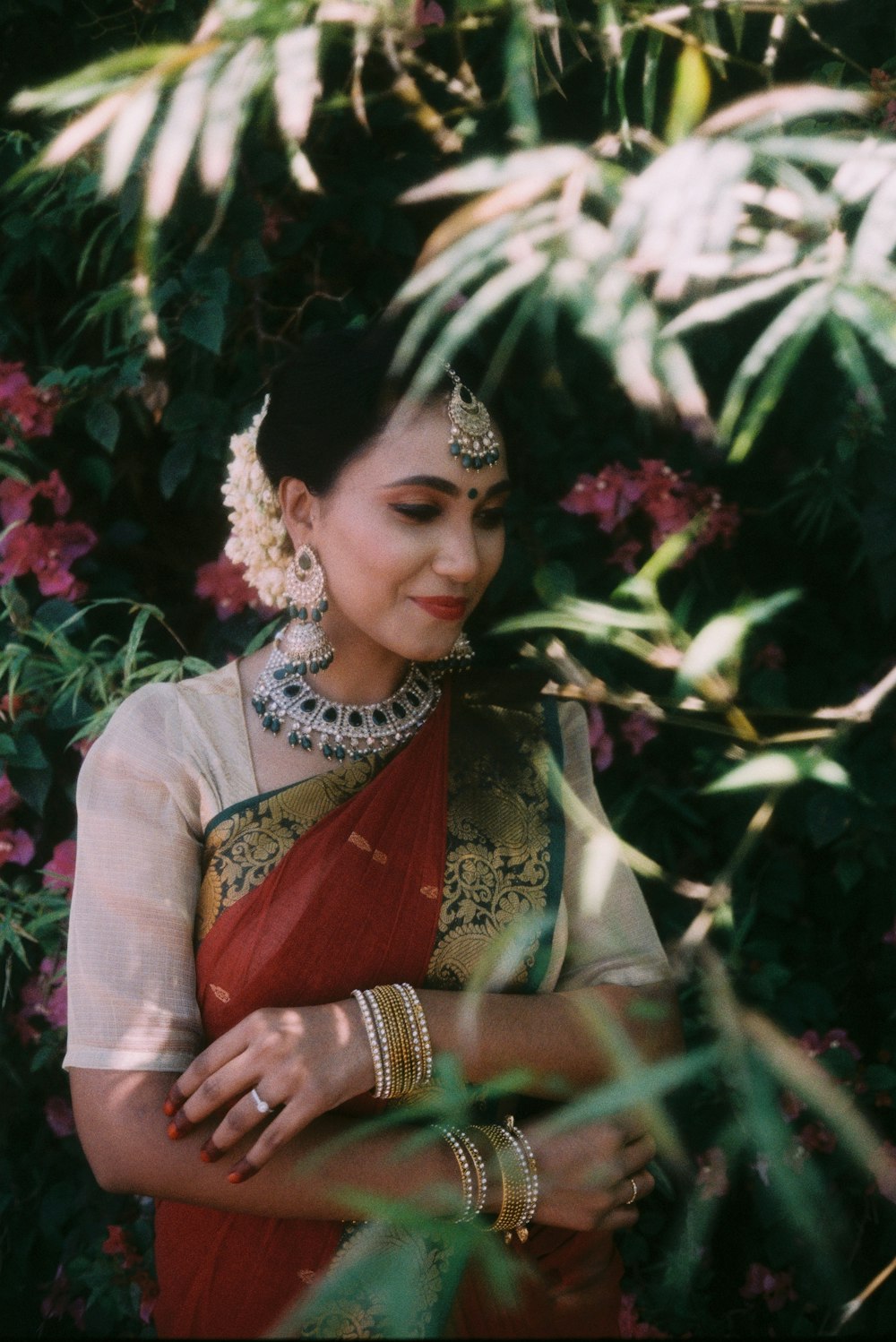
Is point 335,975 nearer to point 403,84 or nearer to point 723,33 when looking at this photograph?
point 403,84

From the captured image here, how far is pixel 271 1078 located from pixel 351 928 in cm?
17

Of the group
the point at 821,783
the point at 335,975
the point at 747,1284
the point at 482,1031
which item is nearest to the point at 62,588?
the point at 335,975

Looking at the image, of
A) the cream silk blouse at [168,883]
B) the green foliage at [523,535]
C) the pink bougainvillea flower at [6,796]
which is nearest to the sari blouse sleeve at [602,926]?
the cream silk blouse at [168,883]

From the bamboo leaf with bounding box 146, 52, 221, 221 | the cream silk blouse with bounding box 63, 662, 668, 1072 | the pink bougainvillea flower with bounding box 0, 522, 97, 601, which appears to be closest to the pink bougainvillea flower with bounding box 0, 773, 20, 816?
the pink bougainvillea flower with bounding box 0, 522, 97, 601

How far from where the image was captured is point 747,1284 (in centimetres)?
190

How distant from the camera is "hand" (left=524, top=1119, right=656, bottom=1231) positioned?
1.22 metres

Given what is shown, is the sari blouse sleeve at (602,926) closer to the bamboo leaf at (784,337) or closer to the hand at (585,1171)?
→ the hand at (585,1171)

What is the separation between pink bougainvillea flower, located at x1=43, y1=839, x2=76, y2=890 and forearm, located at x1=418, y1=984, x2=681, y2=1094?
2.28ft

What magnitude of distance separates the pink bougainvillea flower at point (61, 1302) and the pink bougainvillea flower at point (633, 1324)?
788 millimetres

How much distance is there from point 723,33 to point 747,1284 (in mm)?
1782

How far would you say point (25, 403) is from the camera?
1.80 meters

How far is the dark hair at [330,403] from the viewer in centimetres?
136

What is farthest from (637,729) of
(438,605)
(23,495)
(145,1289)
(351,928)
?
(145,1289)

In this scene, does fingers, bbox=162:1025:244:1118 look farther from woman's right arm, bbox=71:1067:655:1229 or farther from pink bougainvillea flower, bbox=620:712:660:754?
pink bougainvillea flower, bbox=620:712:660:754
